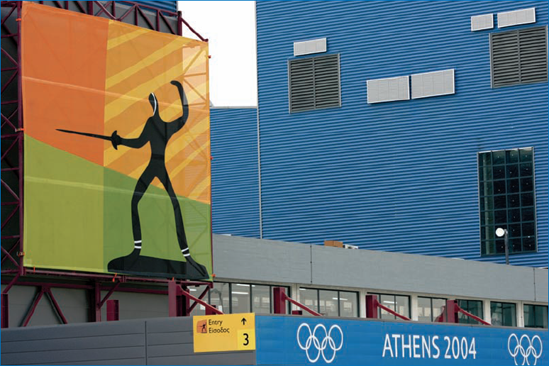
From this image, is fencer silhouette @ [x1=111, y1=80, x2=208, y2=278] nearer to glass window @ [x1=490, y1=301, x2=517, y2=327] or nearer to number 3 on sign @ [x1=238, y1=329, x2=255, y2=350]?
number 3 on sign @ [x1=238, y1=329, x2=255, y2=350]

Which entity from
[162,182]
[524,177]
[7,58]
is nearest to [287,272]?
[162,182]

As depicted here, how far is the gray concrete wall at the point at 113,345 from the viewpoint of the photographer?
82.6 feet

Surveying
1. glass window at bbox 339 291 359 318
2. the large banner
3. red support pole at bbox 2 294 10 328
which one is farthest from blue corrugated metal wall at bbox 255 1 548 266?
red support pole at bbox 2 294 10 328

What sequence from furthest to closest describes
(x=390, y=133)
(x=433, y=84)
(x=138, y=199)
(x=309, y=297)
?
(x=390, y=133) → (x=433, y=84) → (x=309, y=297) → (x=138, y=199)

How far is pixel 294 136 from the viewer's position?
63344mm

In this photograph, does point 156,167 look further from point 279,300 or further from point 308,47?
point 308,47

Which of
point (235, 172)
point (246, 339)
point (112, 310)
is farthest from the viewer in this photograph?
point (235, 172)

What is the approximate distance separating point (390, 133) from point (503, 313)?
14760mm

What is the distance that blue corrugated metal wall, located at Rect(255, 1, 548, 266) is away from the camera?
58.8 metres

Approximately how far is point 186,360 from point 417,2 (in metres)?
40.0

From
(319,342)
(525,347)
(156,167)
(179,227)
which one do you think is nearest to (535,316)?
(525,347)

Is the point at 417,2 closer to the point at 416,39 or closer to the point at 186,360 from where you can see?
the point at 416,39

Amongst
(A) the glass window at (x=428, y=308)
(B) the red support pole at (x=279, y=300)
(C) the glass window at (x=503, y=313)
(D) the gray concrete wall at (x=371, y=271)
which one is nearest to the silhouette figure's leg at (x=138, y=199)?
(D) the gray concrete wall at (x=371, y=271)

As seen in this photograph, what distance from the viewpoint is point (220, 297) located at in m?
37.5
